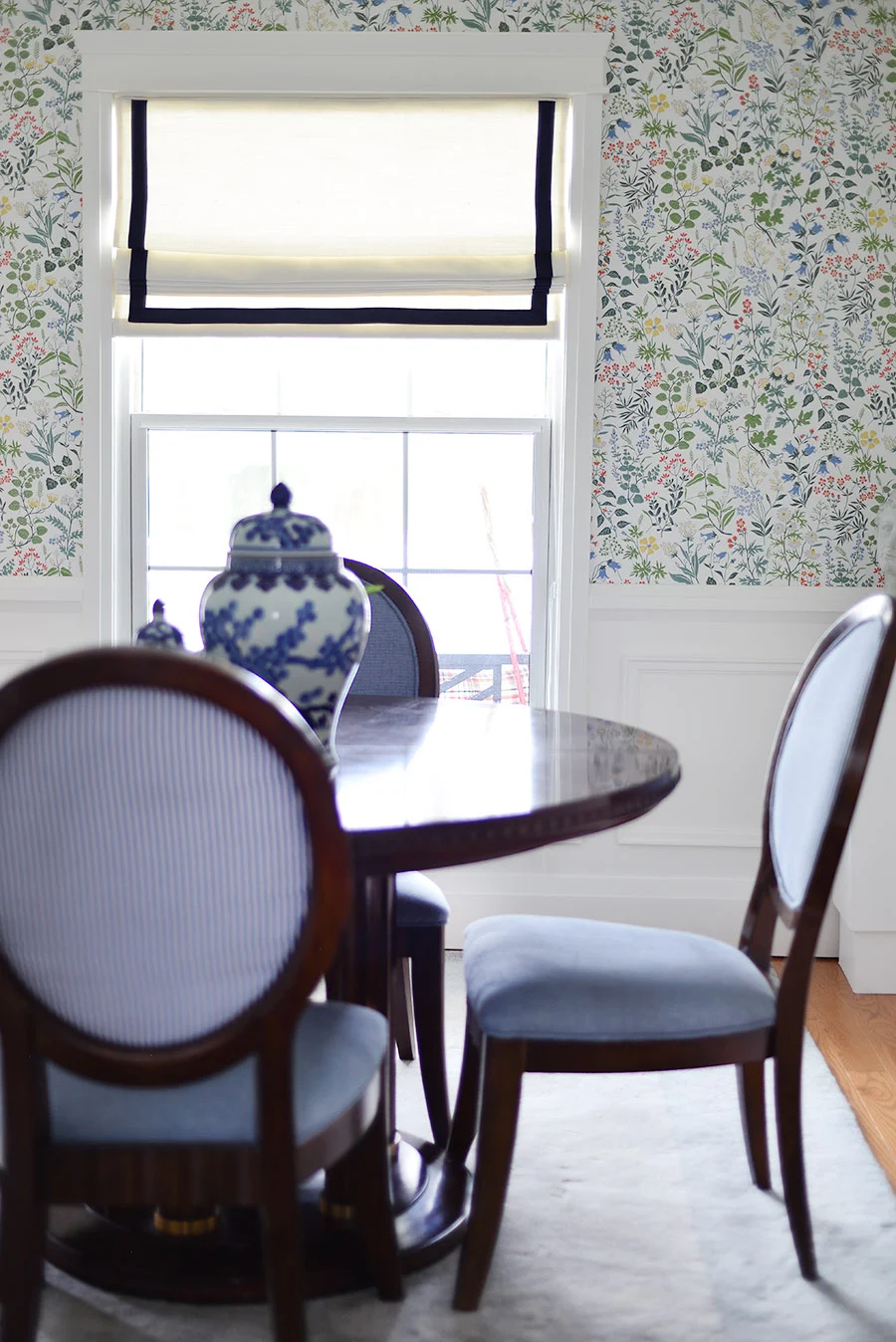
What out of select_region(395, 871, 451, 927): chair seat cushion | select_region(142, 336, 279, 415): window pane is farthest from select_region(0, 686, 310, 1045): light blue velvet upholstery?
select_region(142, 336, 279, 415): window pane

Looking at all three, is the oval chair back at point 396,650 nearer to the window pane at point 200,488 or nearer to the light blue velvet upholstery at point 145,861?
the window pane at point 200,488

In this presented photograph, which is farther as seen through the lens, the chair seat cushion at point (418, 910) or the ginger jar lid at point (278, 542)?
the chair seat cushion at point (418, 910)

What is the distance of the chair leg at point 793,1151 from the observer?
1.67 metres

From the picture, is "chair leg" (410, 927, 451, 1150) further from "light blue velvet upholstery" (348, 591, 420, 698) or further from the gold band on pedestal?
"light blue velvet upholstery" (348, 591, 420, 698)

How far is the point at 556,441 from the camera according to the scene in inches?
130

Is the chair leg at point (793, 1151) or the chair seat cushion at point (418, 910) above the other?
the chair seat cushion at point (418, 910)

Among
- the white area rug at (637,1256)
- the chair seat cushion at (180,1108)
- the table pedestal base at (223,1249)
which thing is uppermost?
the chair seat cushion at (180,1108)

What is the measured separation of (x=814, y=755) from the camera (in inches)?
67.7

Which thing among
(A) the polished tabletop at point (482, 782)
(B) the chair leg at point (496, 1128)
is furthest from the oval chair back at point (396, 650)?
(B) the chair leg at point (496, 1128)

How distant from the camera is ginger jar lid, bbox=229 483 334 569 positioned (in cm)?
156

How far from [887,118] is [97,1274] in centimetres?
315

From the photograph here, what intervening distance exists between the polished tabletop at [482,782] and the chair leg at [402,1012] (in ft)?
1.77

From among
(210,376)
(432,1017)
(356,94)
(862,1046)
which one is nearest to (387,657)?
(432,1017)

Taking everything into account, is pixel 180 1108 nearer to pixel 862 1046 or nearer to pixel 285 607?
pixel 285 607
